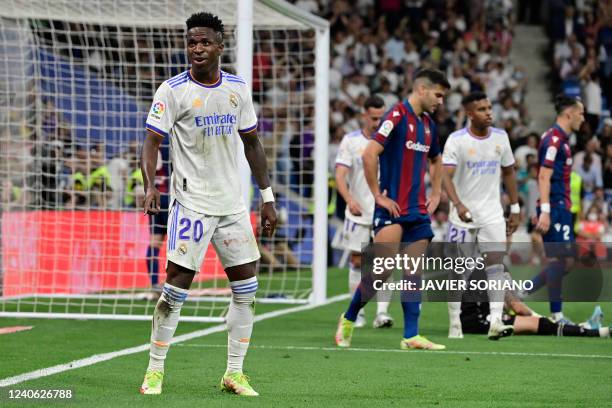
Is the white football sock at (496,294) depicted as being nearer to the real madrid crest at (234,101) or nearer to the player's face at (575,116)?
the player's face at (575,116)

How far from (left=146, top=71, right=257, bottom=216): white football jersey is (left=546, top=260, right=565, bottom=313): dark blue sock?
5.99 meters

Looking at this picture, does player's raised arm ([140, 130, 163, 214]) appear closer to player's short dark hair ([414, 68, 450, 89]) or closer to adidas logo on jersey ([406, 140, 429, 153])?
adidas logo on jersey ([406, 140, 429, 153])

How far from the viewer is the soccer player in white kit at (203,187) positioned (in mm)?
6922

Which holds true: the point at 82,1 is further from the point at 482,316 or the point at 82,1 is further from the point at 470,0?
the point at 470,0

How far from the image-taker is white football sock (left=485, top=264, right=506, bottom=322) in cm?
1072

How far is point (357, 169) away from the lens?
12.9 metres

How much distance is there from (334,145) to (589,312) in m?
9.99

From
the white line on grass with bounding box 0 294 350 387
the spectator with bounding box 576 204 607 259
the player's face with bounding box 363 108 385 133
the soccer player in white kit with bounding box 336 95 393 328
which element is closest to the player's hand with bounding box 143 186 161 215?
the white line on grass with bounding box 0 294 350 387

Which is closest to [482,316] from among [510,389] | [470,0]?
[510,389]

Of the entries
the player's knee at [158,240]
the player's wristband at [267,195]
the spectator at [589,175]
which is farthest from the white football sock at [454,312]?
the spectator at [589,175]

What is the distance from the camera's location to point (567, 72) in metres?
27.9

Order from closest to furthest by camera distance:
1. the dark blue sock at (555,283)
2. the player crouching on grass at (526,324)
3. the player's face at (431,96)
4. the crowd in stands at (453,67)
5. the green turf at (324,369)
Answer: the green turf at (324,369) → the player's face at (431,96) → the player crouching on grass at (526,324) → the dark blue sock at (555,283) → the crowd in stands at (453,67)

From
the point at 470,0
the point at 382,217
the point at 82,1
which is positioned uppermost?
the point at 470,0

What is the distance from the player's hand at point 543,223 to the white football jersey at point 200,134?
18.4 feet
